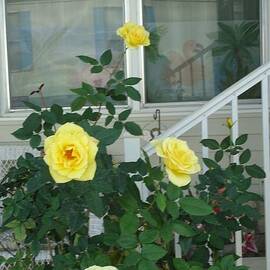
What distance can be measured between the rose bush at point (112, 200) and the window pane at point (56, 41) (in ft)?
5.77

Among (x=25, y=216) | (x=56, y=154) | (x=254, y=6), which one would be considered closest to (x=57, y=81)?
(x=254, y=6)

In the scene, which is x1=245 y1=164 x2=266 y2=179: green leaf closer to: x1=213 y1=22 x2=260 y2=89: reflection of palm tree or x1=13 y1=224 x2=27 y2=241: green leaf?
x1=13 y1=224 x2=27 y2=241: green leaf

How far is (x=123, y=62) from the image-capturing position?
3770 millimetres

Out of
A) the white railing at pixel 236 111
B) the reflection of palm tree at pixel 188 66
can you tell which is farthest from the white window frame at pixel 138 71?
the white railing at pixel 236 111

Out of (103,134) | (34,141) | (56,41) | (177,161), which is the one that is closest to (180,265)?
(177,161)

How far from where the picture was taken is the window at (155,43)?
3.75 metres

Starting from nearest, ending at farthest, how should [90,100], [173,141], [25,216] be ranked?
[173,141] < [25,216] < [90,100]

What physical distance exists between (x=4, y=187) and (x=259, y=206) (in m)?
1.85

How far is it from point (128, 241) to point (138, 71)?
7.13 ft

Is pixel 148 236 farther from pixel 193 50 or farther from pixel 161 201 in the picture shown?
pixel 193 50

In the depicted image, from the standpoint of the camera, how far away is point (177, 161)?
166 cm

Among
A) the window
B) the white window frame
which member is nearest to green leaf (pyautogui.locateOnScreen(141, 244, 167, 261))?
the white window frame

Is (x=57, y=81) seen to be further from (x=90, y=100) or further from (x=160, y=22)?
(x=90, y=100)

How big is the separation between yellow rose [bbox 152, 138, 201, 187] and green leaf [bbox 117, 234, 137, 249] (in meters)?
0.21
